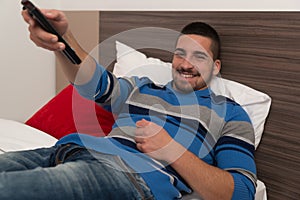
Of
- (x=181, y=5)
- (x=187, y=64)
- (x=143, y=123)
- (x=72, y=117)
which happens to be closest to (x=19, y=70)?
(x=72, y=117)

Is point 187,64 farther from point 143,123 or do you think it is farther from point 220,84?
point 143,123

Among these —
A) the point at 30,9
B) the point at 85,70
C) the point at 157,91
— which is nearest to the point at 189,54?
the point at 157,91

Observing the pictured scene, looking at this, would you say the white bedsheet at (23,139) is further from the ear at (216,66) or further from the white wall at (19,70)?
the white wall at (19,70)

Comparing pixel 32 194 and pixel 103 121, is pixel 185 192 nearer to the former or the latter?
pixel 32 194

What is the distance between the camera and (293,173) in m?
1.45

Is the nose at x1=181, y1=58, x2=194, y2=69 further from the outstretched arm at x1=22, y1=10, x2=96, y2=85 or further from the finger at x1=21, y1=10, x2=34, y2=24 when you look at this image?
the finger at x1=21, y1=10, x2=34, y2=24

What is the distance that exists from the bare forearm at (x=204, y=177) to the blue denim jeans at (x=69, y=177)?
0.14m

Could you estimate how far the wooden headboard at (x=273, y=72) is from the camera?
4.73 ft

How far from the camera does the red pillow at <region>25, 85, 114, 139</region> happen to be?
5.68 feet

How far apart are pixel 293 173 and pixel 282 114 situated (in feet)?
0.62

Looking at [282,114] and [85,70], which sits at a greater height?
[85,70]

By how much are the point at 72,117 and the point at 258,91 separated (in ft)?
2.52

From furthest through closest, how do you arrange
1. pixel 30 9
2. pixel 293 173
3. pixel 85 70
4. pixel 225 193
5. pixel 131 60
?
pixel 131 60 → pixel 293 173 → pixel 85 70 → pixel 225 193 → pixel 30 9

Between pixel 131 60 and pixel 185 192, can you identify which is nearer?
pixel 185 192
